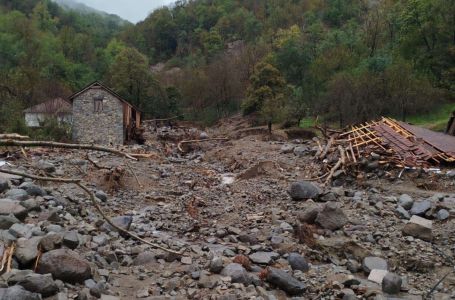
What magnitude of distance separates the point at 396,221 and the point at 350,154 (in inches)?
236

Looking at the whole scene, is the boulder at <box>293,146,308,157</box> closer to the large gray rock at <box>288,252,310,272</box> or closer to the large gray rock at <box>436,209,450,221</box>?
the large gray rock at <box>436,209,450,221</box>

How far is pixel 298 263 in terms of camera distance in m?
8.03

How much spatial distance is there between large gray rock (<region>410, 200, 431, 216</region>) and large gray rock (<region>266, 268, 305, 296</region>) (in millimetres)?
5409

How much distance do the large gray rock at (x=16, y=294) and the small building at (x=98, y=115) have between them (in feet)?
75.5

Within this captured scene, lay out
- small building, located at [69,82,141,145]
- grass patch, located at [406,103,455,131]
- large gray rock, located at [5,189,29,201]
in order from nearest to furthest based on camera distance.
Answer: large gray rock, located at [5,189,29,201], small building, located at [69,82,141,145], grass patch, located at [406,103,455,131]

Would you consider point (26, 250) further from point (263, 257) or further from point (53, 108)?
point (53, 108)

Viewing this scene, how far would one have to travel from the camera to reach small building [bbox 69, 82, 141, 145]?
89.6 feet

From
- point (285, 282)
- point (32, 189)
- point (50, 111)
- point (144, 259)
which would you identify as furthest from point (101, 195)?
point (50, 111)

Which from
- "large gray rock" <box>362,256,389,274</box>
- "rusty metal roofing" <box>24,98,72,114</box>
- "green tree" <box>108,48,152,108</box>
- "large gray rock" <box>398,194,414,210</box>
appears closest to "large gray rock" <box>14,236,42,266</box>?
"large gray rock" <box>362,256,389,274</box>

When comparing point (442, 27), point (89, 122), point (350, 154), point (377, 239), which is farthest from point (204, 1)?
point (377, 239)

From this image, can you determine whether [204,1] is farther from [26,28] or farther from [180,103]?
[180,103]

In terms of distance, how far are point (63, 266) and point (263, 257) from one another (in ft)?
12.1

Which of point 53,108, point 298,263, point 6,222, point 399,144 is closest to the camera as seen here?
point 6,222

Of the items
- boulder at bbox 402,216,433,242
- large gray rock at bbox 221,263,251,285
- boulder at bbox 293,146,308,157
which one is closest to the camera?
large gray rock at bbox 221,263,251,285
